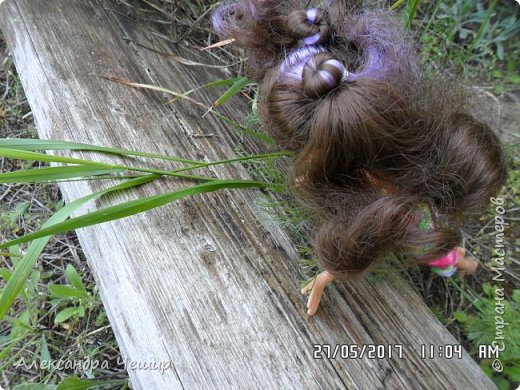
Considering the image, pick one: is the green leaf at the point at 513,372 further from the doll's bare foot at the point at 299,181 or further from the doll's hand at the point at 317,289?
the doll's bare foot at the point at 299,181

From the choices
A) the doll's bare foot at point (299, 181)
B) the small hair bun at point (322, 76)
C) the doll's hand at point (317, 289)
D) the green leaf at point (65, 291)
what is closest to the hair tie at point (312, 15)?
the small hair bun at point (322, 76)

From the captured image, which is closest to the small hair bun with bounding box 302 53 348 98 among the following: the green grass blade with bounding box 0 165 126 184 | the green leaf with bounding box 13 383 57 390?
the green grass blade with bounding box 0 165 126 184

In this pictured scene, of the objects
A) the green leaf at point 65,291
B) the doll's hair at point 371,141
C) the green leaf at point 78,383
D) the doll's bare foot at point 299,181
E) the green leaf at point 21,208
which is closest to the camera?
the doll's hair at point 371,141

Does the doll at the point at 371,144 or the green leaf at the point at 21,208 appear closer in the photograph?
the doll at the point at 371,144

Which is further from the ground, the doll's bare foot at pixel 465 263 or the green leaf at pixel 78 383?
the green leaf at pixel 78 383

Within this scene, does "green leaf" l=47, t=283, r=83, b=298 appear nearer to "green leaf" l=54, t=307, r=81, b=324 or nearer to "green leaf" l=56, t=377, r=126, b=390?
"green leaf" l=54, t=307, r=81, b=324

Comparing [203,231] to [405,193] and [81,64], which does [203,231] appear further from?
[81,64]
